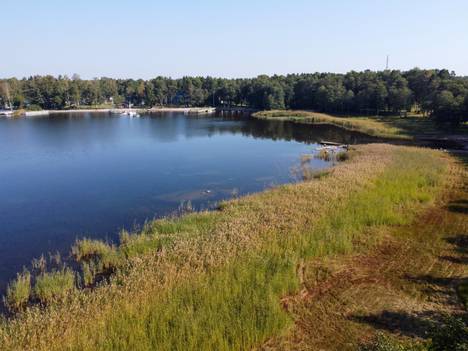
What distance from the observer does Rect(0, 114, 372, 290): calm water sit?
2209 centimetres

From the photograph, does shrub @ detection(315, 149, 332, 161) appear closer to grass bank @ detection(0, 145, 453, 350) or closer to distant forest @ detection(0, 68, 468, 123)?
grass bank @ detection(0, 145, 453, 350)

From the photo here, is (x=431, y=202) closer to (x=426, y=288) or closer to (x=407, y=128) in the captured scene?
(x=426, y=288)

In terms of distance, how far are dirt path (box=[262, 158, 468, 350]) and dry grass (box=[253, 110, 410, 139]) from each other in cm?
4851

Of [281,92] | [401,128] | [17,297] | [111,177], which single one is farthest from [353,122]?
[17,297]

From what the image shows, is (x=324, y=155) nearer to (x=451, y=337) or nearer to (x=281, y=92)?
(x=451, y=337)

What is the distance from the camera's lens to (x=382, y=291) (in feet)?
41.9

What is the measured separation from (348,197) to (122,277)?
48.1 feet

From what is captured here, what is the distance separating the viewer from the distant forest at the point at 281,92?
80656 millimetres

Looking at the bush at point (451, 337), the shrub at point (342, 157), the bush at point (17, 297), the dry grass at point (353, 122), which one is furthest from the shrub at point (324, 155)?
the bush at point (451, 337)

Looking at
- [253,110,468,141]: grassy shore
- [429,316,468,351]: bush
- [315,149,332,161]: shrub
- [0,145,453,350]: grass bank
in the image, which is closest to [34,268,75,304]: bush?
[0,145,453,350]: grass bank

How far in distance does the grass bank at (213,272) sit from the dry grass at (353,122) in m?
44.3

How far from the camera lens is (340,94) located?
99812 mm

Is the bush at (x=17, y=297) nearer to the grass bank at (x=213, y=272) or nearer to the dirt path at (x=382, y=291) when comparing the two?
the grass bank at (x=213, y=272)

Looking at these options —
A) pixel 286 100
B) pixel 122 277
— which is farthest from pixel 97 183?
pixel 286 100
